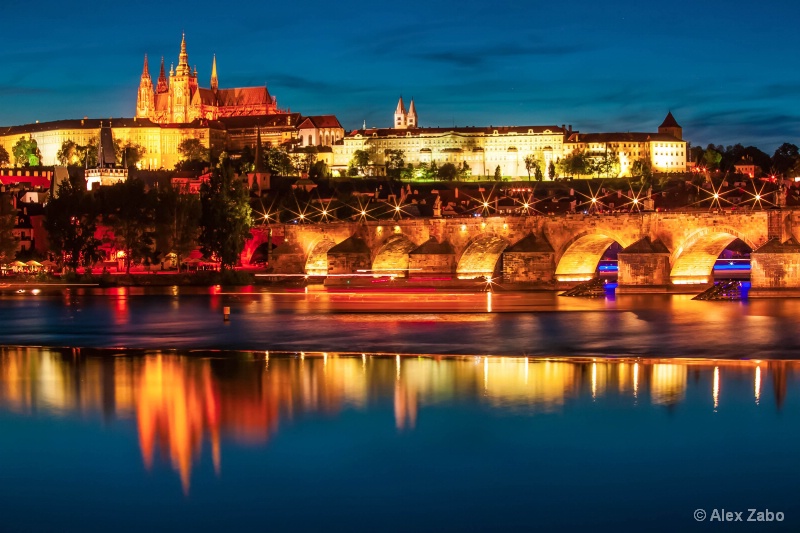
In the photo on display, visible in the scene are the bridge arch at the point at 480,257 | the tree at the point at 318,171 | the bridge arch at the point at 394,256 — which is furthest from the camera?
the tree at the point at 318,171

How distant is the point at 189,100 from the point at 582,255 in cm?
14110

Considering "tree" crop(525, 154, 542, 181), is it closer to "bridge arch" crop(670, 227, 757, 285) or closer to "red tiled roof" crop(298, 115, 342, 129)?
"red tiled roof" crop(298, 115, 342, 129)

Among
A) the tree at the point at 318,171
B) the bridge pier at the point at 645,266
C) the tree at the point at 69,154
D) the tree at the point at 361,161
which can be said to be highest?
the tree at the point at 69,154

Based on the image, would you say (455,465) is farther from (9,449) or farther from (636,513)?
(9,449)

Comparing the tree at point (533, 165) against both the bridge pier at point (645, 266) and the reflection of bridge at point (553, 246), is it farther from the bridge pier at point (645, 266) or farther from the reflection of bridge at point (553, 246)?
the bridge pier at point (645, 266)

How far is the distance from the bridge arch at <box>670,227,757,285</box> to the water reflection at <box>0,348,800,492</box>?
736 inches

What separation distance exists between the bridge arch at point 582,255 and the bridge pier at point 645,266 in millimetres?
2575

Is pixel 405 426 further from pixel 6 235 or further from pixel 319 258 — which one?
pixel 6 235

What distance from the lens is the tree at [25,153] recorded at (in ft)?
541

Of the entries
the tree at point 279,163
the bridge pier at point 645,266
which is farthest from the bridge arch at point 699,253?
the tree at point 279,163

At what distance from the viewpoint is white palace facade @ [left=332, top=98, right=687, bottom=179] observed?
157 m

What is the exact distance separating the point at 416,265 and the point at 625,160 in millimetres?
104988

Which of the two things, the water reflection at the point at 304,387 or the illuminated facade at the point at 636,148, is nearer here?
the water reflection at the point at 304,387

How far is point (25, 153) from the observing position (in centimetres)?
16588
